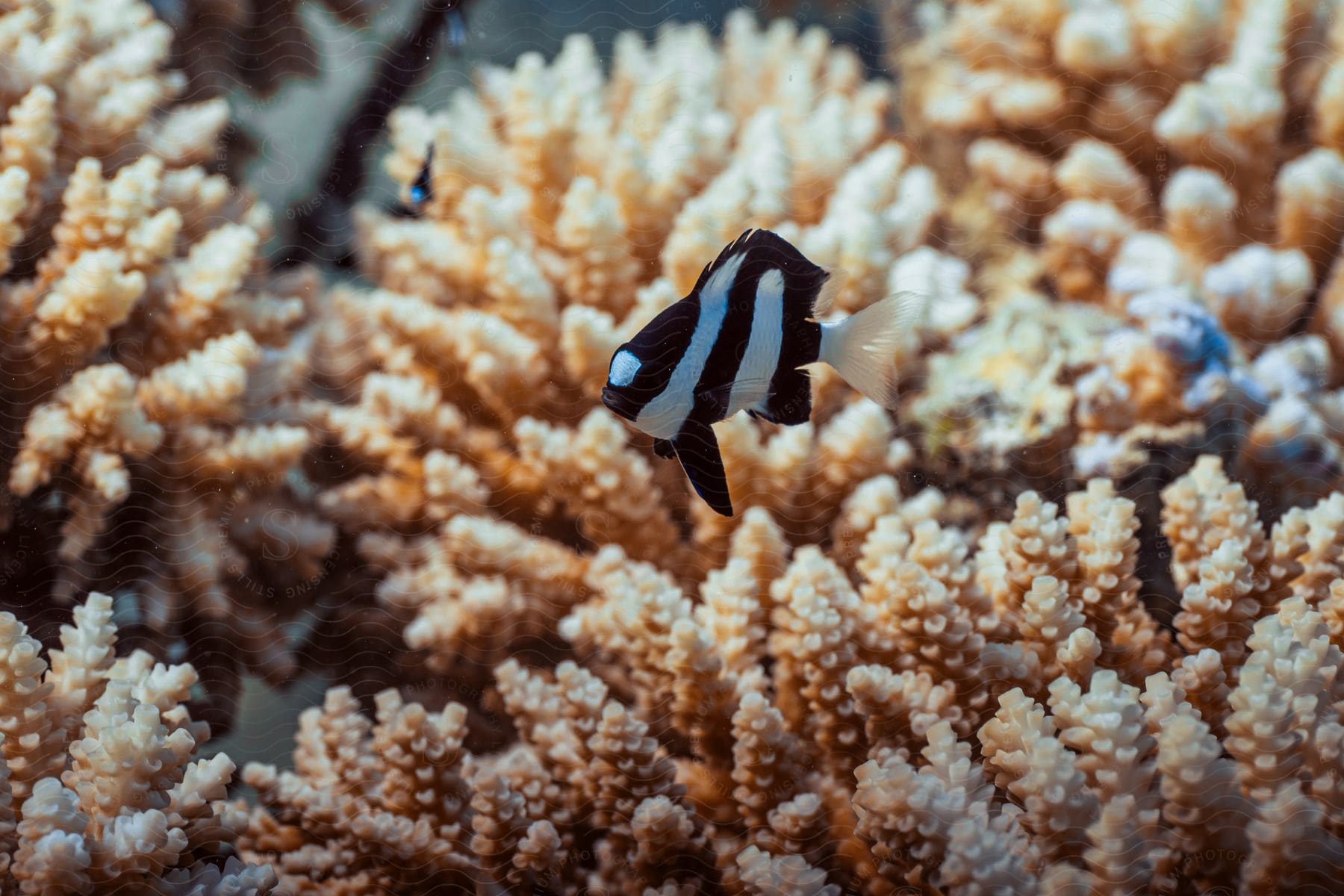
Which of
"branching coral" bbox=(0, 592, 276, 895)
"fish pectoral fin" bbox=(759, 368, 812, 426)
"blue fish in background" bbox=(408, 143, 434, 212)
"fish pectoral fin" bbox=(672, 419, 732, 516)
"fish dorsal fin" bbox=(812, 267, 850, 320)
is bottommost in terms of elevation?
"branching coral" bbox=(0, 592, 276, 895)

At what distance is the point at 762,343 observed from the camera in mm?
741

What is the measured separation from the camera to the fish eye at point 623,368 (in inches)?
26.7

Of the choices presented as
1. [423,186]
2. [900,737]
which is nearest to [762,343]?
[900,737]

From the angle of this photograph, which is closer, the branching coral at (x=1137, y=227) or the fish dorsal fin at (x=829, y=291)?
the fish dorsal fin at (x=829, y=291)

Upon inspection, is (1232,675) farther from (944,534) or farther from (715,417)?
(715,417)

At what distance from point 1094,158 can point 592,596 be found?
1316 mm

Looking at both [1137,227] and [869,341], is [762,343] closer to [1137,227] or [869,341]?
[869,341]

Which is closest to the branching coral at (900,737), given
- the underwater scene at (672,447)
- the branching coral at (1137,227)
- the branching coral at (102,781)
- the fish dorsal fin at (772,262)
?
the underwater scene at (672,447)

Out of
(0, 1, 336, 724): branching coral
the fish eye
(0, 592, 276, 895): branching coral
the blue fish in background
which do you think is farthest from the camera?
the blue fish in background

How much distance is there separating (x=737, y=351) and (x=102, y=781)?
2.52 feet

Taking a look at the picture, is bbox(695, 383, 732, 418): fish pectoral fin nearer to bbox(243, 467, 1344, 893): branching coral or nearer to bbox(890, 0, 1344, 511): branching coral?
bbox(243, 467, 1344, 893): branching coral

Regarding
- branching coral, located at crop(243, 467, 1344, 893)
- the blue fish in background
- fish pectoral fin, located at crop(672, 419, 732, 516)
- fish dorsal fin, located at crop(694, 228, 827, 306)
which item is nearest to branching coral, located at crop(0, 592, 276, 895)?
branching coral, located at crop(243, 467, 1344, 893)

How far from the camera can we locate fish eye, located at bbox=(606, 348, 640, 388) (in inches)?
26.7

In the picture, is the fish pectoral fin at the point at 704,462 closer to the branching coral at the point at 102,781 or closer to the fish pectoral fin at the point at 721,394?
the fish pectoral fin at the point at 721,394
